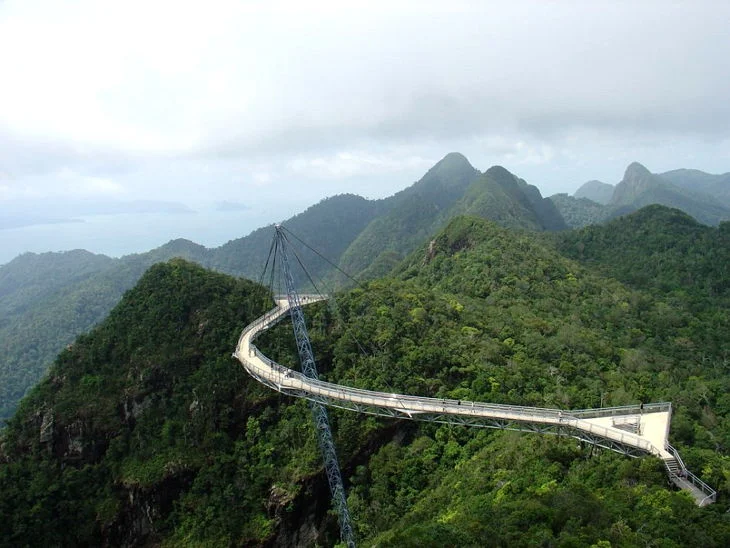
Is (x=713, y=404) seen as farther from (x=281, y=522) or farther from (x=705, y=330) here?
(x=281, y=522)

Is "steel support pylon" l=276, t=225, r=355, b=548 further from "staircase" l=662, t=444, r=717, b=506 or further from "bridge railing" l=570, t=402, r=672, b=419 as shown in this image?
"staircase" l=662, t=444, r=717, b=506

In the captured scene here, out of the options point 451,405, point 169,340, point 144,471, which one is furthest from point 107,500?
point 451,405

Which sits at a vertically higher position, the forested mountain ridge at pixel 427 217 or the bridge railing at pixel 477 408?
the forested mountain ridge at pixel 427 217

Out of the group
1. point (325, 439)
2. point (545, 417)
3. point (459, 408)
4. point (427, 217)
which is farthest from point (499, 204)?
point (545, 417)

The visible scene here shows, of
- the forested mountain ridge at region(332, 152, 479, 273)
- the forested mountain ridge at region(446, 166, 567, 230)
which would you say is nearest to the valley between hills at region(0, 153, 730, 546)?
the forested mountain ridge at region(446, 166, 567, 230)

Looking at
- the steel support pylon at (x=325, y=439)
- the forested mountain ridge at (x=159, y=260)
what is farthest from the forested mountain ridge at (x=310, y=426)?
the forested mountain ridge at (x=159, y=260)

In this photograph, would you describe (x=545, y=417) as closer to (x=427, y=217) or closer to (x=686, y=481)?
(x=686, y=481)

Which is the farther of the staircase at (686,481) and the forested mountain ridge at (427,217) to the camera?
the forested mountain ridge at (427,217)

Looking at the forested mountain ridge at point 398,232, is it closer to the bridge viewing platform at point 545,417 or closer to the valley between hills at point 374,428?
the valley between hills at point 374,428
